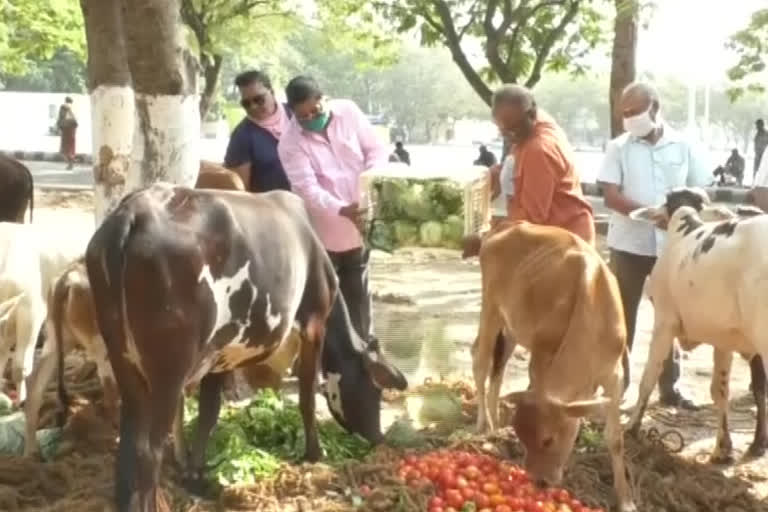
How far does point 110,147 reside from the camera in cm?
804

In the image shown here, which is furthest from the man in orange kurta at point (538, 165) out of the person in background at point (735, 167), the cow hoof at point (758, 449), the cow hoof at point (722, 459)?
the person in background at point (735, 167)

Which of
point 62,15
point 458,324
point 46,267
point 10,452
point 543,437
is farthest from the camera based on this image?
point 62,15

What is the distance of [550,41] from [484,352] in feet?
39.4

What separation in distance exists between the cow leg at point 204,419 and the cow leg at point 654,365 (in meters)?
2.62

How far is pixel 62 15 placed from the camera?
2292cm

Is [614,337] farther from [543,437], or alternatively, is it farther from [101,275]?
[101,275]

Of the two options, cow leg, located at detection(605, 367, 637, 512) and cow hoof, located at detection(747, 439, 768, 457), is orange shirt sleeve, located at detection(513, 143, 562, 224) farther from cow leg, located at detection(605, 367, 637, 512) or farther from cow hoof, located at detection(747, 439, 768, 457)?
cow hoof, located at detection(747, 439, 768, 457)

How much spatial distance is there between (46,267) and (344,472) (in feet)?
9.10

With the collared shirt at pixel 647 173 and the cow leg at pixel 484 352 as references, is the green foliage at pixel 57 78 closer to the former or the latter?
the collared shirt at pixel 647 173

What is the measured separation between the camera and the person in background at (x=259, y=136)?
8.00 meters

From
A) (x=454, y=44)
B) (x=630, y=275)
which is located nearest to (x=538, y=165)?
(x=630, y=275)

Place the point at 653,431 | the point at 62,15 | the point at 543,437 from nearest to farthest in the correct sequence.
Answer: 1. the point at 543,437
2. the point at 653,431
3. the point at 62,15

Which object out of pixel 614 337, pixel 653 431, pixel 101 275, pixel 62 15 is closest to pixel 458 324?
pixel 653 431

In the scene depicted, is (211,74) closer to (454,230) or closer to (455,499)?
(454,230)
